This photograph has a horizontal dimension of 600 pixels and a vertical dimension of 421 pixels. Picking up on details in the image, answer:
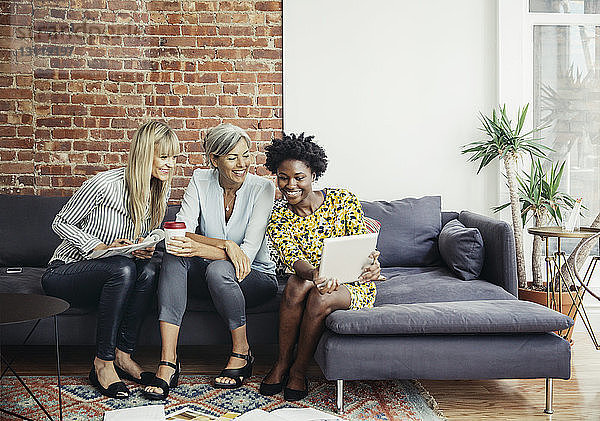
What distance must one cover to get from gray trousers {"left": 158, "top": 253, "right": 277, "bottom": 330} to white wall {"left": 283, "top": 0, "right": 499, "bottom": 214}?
1441mm

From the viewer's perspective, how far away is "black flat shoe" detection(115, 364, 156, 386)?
2900 millimetres

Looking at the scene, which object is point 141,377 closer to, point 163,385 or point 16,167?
point 163,385

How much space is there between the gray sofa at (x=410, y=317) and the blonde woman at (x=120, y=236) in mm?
130

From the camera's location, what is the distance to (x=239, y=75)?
414cm

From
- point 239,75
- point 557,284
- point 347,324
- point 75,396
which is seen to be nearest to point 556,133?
point 557,284

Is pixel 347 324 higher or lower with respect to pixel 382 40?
lower

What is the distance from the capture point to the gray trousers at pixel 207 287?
2.87 metres

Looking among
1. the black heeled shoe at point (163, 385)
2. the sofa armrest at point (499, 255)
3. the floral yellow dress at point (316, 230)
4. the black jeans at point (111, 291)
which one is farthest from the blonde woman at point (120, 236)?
the sofa armrest at point (499, 255)

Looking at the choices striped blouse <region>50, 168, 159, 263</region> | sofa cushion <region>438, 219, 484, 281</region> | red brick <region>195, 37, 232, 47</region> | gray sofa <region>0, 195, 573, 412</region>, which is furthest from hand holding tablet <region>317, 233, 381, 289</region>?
red brick <region>195, 37, 232, 47</region>

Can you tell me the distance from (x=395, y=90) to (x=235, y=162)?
1.58 m

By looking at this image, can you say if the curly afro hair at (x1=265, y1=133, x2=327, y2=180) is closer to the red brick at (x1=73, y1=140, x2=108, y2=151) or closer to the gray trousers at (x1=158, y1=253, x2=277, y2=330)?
the gray trousers at (x1=158, y1=253, x2=277, y2=330)

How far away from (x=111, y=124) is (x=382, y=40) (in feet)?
6.00

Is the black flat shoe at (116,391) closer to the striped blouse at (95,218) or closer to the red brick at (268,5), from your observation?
the striped blouse at (95,218)

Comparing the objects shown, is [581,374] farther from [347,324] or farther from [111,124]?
[111,124]
